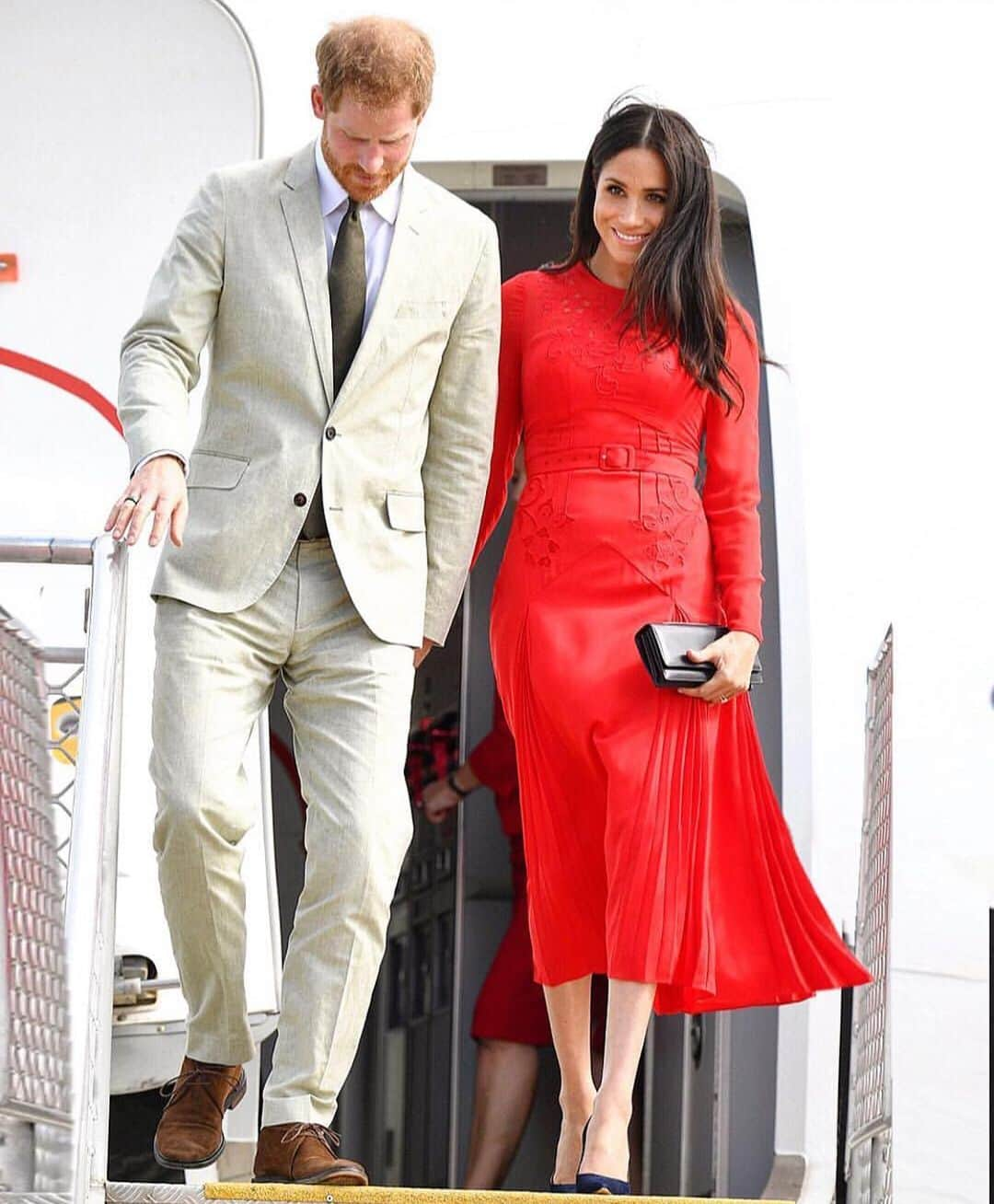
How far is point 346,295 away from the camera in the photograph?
9.91ft

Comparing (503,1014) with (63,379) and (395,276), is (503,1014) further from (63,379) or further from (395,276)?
(395,276)

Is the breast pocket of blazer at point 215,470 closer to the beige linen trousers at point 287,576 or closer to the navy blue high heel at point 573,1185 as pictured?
the beige linen trousers at point 287,576

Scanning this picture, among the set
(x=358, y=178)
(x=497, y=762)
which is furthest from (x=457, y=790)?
(x=358, y=178)

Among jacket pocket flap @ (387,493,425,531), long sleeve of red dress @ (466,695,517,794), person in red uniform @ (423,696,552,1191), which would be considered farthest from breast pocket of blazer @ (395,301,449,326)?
long sleeve of red dress @ (466,695,517,794)

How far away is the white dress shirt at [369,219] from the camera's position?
304 centimetres

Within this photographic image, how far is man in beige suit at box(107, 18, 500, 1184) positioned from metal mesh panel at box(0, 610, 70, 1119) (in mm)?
356

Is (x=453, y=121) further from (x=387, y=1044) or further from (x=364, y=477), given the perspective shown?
(x=387, y=1044)

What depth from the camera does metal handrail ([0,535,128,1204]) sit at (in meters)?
2.48

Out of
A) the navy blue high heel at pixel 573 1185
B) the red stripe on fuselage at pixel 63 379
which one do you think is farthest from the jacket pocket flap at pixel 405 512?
the red stripe on fuselage at pixel 63 379

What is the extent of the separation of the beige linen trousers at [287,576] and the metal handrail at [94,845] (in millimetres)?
189

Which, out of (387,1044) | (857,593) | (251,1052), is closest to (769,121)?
(857,593)

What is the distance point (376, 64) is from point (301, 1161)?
145 cm

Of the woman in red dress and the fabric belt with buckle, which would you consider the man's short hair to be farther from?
the fabric belt with buckle

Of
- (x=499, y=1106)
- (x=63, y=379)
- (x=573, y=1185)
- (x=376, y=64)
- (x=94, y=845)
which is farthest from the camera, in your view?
(x=499, y=1106)
